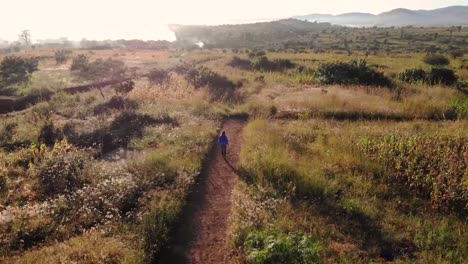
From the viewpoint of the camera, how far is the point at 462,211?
1038 centimetres

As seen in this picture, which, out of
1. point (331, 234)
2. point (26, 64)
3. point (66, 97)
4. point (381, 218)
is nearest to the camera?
point (331, 234)

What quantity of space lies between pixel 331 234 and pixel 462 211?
12.7 feet

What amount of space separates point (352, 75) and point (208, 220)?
2321 centimetres

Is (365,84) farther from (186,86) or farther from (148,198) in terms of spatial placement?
(148,198)

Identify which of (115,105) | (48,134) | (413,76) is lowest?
(48,134)

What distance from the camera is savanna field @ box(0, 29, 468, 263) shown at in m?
Answer: 8.82

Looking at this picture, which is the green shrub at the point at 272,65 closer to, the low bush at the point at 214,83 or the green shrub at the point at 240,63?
the green shrub at the point at 240,63

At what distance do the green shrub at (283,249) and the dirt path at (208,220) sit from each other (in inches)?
27.0

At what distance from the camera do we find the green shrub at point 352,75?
29.4 meters

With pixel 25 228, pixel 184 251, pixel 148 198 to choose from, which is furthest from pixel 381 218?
pixel 25 228

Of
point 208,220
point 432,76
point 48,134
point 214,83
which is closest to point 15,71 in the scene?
point 214,83

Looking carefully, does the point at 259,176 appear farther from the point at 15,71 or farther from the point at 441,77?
the point at 15,71

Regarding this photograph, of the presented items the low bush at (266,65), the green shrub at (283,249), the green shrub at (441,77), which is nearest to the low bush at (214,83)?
the low bush at (266,65)

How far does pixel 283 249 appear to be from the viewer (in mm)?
8117
